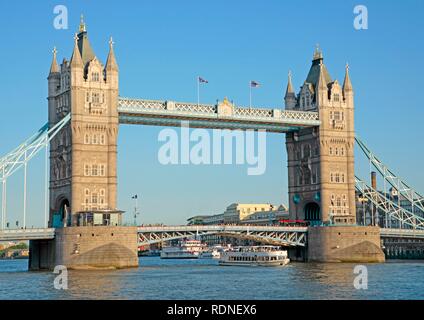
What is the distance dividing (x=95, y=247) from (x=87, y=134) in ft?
49.5

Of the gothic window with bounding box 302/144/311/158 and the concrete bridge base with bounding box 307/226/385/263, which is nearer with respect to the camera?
the concrete bridge base with bounding box 307/226/385/263

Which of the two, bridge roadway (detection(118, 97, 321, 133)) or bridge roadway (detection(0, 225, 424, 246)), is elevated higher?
bridge roadway (detection(118, 97, 321, 133))

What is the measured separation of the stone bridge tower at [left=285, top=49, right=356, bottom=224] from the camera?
123 m

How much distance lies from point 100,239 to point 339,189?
41.0 metres

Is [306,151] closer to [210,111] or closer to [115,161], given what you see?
[210,111]

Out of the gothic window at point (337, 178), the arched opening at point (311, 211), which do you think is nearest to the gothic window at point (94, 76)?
the arched opening at point (311, 211)

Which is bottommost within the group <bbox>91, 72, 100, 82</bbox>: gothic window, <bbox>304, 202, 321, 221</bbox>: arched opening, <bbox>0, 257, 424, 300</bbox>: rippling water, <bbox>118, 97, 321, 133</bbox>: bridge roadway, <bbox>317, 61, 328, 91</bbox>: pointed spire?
<bbox>0, 257, 424, 300</bbox>: rippling water

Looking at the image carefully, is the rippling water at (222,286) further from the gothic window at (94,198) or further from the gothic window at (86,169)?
the gothic window at (86,169)

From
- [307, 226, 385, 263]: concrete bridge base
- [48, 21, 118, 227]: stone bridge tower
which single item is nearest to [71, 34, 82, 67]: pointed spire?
[48, 21, 118, 227]: stone bridge tower

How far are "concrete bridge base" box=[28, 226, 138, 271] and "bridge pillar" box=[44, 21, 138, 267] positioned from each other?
0.12 metres

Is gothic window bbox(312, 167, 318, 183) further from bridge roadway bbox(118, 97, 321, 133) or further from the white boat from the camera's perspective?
the white boat

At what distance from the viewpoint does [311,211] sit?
12781 centimetres

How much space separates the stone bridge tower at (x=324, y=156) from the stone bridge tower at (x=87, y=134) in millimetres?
32216
